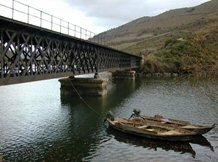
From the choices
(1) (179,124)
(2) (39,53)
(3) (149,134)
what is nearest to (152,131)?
(3) (149,134)

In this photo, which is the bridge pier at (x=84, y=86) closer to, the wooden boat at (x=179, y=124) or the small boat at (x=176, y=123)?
the small boat at (x=176, y=123)

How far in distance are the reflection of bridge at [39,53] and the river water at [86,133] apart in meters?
5.65

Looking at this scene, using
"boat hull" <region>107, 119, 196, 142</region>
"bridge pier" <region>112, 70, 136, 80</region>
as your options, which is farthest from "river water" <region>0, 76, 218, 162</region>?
"bridge pier" <region>112, 70, 136, 80</region>

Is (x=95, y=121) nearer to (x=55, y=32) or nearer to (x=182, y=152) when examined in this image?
(x=55, y=32)

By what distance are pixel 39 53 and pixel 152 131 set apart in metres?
14.6

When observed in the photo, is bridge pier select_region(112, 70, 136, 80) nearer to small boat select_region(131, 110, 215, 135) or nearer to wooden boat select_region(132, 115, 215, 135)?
small boat select_region(131, 110, 215, 135)

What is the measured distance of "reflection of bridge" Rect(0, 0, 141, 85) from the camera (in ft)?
96.6

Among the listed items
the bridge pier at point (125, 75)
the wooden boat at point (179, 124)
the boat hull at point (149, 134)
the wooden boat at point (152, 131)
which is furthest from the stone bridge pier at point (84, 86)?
the bridge pier at point (125, 75)

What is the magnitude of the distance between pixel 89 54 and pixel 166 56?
76748mm

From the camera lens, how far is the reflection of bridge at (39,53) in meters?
29.5

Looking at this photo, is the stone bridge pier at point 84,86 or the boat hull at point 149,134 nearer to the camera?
the boat hull at point 149,134

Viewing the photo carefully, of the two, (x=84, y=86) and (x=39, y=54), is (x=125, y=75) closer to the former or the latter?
(x=84, y=86)

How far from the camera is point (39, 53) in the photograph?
118 ft

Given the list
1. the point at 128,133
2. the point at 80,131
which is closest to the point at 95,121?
the point at 80,131
